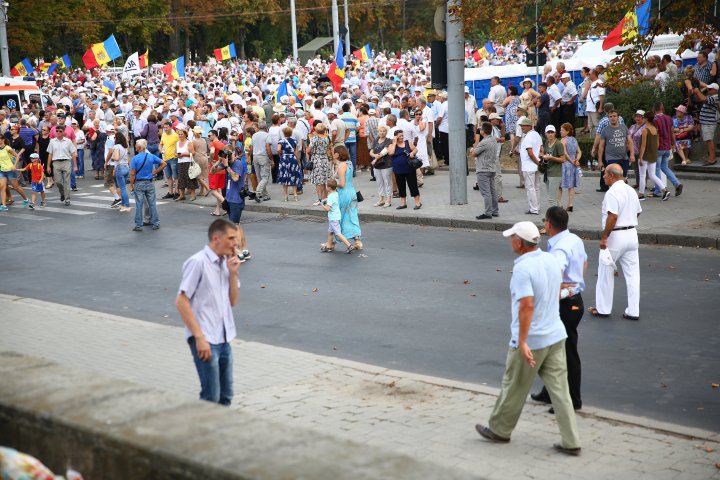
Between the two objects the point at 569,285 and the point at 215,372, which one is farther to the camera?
the point at 569,285

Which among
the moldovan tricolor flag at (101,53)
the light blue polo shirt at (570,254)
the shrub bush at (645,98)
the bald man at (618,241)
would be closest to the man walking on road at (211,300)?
the light blue polo shirt at (570,254)

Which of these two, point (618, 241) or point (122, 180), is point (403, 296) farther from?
point (122, 180)

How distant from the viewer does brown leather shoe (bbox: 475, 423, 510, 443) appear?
24.2 feet

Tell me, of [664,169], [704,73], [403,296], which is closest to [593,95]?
[704,73]

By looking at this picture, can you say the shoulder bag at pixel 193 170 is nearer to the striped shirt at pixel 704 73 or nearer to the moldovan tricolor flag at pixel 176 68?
the striped shirt at pixel 704 73

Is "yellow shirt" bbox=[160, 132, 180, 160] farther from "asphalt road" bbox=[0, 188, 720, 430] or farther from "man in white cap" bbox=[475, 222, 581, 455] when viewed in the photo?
"man in white cap" bbox=[475, 222, 581, 455]

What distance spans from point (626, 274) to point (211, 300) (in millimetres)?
5844

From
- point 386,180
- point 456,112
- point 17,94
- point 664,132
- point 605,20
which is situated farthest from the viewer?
point 17,94

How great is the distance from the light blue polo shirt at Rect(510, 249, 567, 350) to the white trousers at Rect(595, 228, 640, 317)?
4037mm

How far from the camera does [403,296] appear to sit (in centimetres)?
1287

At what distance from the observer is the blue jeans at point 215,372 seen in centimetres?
698

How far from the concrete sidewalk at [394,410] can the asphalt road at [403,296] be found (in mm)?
524

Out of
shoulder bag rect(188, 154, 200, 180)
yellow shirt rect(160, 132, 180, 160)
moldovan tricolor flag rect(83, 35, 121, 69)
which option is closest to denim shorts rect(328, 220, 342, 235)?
shoulder bag rect(188, 154, 200, 180)

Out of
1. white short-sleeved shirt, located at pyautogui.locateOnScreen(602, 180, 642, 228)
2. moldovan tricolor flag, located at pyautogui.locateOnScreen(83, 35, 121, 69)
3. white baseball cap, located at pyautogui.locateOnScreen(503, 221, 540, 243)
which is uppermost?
moldovan tricolor flag, located at pyautogui.locateOnScreen(83, 35, 121, 69)
